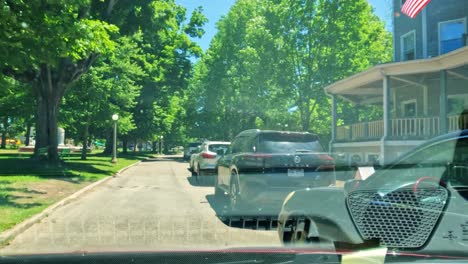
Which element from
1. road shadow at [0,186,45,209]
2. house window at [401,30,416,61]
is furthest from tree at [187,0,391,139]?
road shadow at [0,186,45,209]

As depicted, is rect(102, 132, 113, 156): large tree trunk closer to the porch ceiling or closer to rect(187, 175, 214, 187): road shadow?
the porch ceiling

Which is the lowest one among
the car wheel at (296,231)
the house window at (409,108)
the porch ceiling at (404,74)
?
the car wheel at (296,231)

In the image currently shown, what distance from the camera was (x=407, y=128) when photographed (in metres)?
19.3

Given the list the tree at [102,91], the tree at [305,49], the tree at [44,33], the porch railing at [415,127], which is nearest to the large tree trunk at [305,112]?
the tree at [305,49]

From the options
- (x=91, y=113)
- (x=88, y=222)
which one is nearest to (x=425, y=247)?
(x=88, y=222)

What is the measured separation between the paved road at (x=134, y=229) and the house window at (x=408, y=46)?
13.3 m

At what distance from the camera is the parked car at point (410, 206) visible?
2.97 metres

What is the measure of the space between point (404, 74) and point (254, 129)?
10.0m

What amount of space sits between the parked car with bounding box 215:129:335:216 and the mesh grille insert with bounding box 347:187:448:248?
242 inches

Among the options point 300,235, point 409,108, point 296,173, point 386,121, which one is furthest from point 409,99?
point 300,235

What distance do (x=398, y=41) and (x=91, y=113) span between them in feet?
53.4

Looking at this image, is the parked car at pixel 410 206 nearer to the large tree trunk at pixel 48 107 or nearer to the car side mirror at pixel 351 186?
the car side mirror at pixel 351 186

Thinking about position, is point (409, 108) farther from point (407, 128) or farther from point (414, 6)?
point (414, 6)

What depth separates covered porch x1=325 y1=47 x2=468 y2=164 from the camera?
17.2 metres
